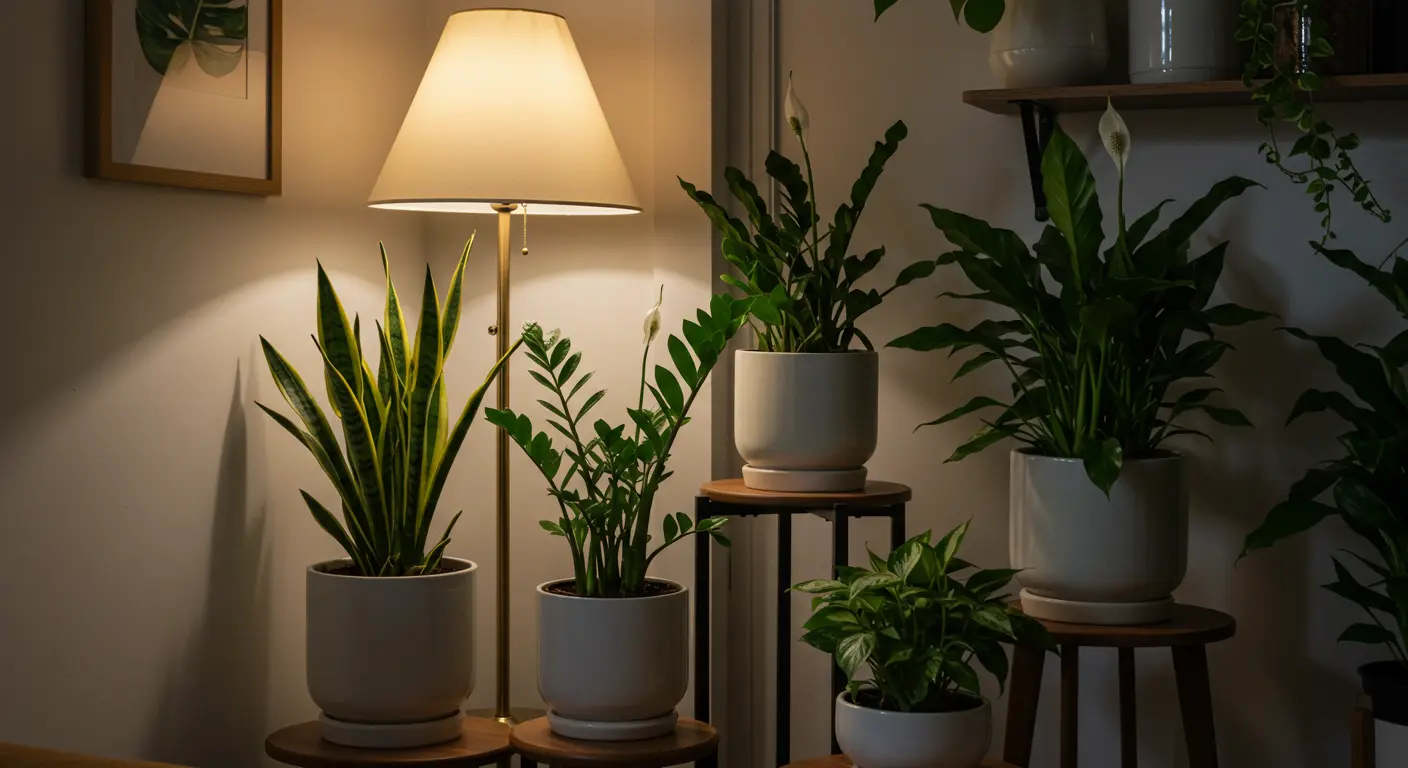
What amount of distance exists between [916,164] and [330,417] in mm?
1106

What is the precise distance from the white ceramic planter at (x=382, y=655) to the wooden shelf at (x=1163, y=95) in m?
1.13

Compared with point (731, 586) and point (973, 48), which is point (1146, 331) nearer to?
point (973, 48)

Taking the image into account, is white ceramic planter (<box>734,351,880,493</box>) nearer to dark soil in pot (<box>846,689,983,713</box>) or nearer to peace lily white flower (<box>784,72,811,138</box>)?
peace lily white flower (<box>784,72,811,138</box>)

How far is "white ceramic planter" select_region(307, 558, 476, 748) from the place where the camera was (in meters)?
2.10

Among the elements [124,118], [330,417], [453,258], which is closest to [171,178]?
[124,118]

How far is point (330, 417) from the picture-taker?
8.22 ft

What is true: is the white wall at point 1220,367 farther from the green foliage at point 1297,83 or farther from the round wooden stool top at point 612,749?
the round wooden stool top at point 612,749

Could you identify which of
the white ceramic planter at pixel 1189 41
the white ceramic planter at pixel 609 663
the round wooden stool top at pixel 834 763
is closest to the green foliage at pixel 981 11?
the white ceramic planter at pixel 1189 41

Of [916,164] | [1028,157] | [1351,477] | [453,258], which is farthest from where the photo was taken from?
[453,258]

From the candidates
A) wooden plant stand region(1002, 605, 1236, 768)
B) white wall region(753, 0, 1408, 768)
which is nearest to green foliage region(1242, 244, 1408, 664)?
wooden plant stand region(1002, 605, 1236, 768)

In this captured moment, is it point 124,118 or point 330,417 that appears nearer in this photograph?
point 124,118

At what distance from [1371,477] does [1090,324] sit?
44 centimetres

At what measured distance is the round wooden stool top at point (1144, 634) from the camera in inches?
76.6

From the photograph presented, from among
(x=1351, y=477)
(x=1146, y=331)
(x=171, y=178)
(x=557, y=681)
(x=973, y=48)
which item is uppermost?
(x=973, y=48)
